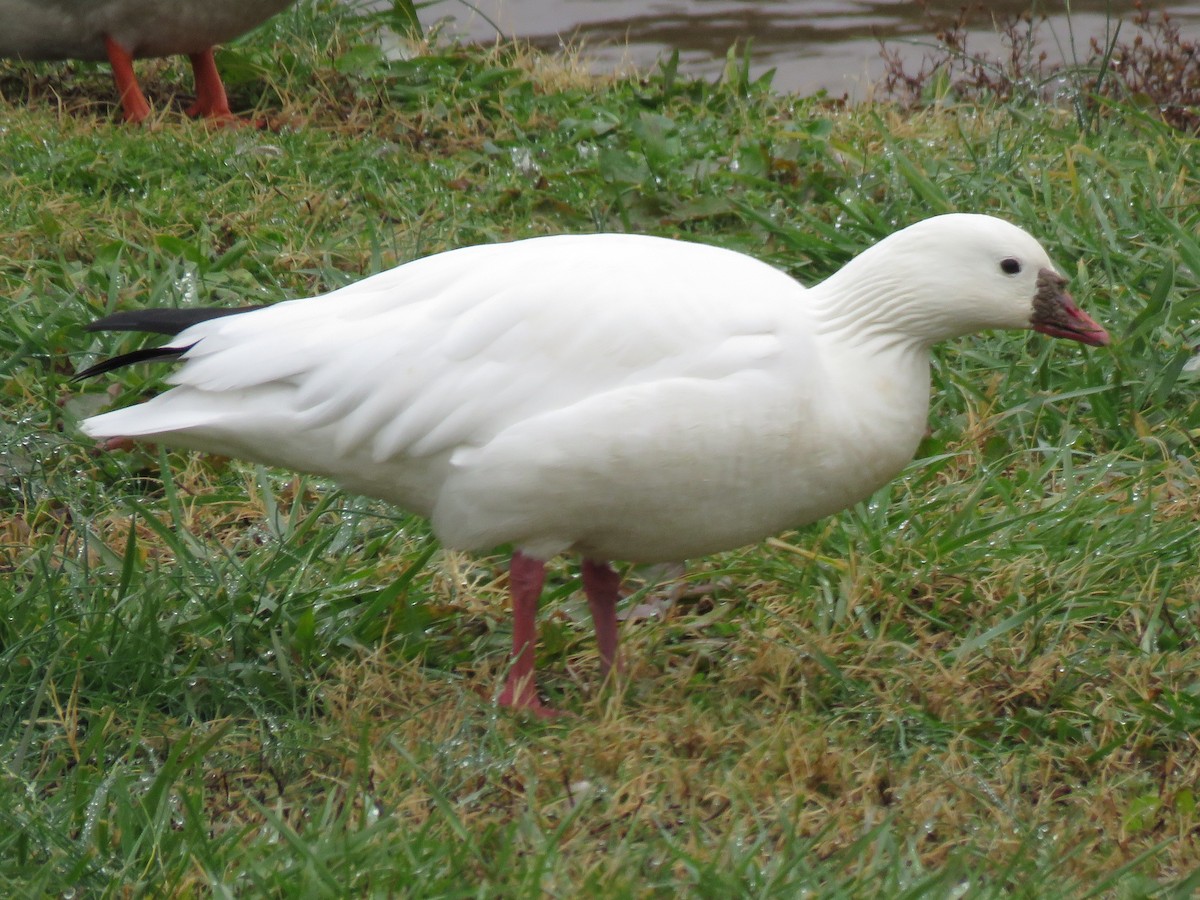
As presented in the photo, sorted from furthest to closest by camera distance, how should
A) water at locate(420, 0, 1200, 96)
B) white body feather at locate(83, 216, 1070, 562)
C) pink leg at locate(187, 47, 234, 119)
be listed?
water at locate(420, 0, 1200, 96)
pink leg at locate(187, 47, 234, 119)
white body feather at locate(83, 216, 1070, 562)

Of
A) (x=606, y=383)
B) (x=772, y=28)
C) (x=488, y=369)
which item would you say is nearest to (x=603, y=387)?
(x=606, y=383)

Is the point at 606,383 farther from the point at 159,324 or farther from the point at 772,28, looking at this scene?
the point at 772,28

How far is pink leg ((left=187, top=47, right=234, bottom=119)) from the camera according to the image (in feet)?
18.6

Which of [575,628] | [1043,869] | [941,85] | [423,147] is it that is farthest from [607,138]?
[1043,869]

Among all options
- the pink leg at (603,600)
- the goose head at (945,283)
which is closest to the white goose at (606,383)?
the goose head at (945,283)

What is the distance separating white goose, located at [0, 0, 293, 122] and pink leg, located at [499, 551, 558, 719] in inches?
126

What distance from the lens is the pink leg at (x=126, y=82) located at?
562 centimetres

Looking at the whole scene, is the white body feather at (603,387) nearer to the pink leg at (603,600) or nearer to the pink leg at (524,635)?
the pink leg at (524,635)

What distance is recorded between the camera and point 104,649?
9.55ft

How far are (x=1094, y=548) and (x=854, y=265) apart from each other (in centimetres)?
93

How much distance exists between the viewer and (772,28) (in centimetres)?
789

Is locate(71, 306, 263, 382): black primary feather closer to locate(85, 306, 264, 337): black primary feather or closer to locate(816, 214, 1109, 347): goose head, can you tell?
locate(85, 306, 264, 337): black primary feather

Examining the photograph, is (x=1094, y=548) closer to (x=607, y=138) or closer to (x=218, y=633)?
(x=218, y=633)

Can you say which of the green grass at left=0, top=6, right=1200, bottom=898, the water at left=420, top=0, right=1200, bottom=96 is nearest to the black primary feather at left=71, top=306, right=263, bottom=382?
the green grass at left=0, top=6, right=1200, bottom=898
